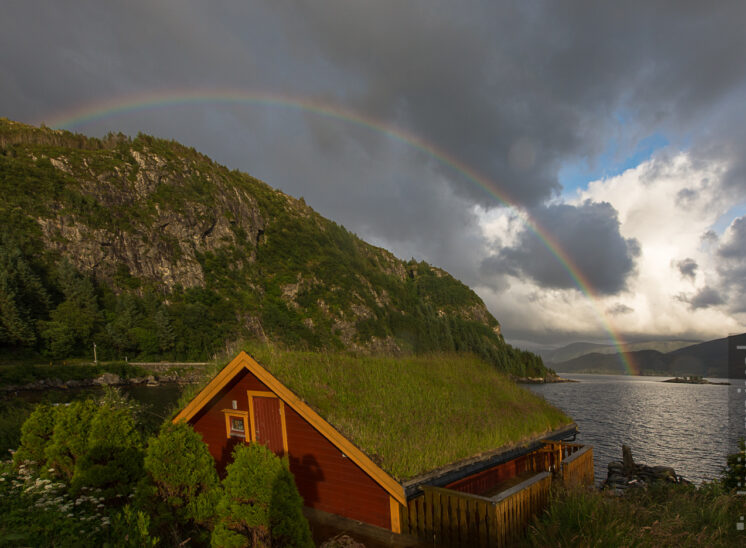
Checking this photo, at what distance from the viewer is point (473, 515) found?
25.3ft

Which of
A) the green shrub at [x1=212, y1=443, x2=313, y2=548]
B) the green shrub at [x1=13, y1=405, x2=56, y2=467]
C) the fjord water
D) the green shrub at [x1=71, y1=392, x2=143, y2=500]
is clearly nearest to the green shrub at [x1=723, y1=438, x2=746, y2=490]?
the green shrub at [x1=212, y1=443, x2=313, y2=548]

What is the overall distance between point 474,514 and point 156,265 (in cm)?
12301

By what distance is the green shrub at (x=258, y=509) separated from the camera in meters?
6.10

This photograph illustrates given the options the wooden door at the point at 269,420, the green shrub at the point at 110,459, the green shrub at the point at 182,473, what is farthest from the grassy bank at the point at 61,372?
the green shrub at the point at 182,473

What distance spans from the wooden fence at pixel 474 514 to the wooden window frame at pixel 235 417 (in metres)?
5.17

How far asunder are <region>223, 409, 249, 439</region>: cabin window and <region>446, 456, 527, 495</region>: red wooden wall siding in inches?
232

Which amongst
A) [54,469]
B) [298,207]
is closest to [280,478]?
[54,469]

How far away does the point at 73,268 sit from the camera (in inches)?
3733

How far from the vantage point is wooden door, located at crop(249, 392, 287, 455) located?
10.8m

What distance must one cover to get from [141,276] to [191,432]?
118m

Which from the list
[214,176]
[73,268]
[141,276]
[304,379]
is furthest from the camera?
[214,176]

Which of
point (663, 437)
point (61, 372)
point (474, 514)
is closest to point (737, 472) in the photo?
point (474, 514)

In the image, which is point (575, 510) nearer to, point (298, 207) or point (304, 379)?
point (304, 379)

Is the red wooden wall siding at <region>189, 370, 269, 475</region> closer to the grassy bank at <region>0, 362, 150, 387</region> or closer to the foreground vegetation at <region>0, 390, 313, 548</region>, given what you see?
the foreground vegetation at <region>0, 390, 313, 548</region>
